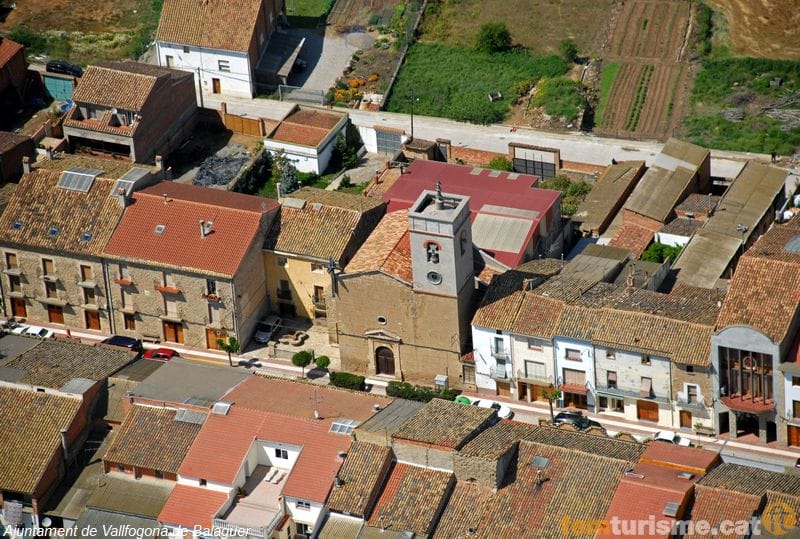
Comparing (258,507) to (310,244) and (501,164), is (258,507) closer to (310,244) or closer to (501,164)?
(310,244)

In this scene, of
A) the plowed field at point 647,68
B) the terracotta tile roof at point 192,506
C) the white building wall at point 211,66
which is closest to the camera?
the terracotta tile roof at point 192,506

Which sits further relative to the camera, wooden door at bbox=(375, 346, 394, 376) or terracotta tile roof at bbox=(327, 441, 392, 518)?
wooden door at bbox=(375, 346, 394, 376)

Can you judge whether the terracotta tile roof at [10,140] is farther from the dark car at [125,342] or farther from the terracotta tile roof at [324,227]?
the terracotta tile roof at [324,227]

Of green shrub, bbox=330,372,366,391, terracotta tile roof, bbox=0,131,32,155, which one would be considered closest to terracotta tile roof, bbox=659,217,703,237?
green shrub, bbox=330,372,366,391

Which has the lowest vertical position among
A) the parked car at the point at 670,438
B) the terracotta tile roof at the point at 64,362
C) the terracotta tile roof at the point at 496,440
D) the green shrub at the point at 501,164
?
the parked car at the point at 670,438

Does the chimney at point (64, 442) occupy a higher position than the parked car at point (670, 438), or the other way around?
the chimney at point (64, 442)

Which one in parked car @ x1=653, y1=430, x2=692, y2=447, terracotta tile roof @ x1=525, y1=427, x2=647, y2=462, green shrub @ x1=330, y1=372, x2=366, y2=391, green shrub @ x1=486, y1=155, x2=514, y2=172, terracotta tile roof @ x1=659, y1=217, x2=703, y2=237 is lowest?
parked car @ x1=653, y1=430, x2=692, y2=447

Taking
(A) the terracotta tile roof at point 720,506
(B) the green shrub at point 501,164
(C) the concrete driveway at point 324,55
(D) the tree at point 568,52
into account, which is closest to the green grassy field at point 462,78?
(D) the tree at point 568,52

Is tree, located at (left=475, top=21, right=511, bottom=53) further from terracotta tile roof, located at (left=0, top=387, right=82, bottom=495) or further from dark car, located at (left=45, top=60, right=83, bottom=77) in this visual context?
terracotta tile roof, located at (left=0, top=387, right=82, bottom=495)
